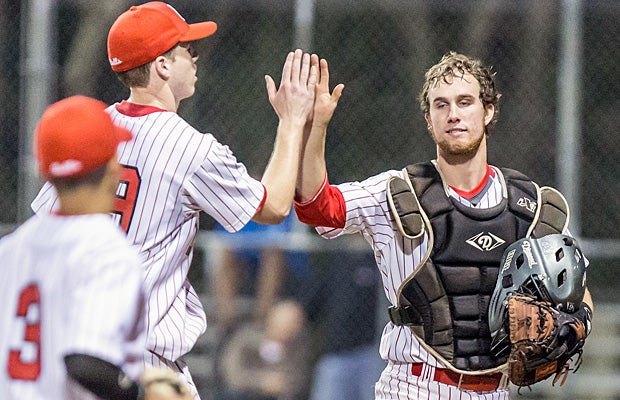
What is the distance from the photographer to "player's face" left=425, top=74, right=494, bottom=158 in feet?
13.8

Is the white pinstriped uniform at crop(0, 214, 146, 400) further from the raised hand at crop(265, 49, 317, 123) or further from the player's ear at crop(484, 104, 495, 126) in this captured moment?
the player's ear at crop(484, 104, 495, 126)

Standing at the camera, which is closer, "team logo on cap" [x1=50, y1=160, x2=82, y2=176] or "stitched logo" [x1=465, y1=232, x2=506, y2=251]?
"team logo on cap" [x1=50, y1=160, x2=82, y2=176]

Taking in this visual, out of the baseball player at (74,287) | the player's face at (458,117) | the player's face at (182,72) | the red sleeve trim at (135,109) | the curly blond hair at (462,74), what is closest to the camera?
the baseball player at (74,287)

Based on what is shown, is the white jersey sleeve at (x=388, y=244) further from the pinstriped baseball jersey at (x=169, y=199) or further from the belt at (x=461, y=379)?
the pinstriped baseball jersey at (x=169, y=199)

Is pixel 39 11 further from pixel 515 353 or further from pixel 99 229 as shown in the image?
pixel 99 229

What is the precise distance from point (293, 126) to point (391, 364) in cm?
103

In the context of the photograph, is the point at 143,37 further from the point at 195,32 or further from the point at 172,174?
the point at 172,174

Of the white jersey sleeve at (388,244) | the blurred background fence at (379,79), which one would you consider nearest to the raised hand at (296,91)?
the white jersey sleeve at (388,244)

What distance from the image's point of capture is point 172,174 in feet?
11.8

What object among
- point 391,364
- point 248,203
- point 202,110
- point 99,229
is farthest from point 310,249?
point 99,229

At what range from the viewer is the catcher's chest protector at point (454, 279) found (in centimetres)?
409

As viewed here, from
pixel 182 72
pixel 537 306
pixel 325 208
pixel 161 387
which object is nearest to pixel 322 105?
pixel 325 208

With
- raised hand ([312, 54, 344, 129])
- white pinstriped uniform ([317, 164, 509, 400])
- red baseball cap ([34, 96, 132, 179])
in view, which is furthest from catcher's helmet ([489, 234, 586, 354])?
red baseball cap ([34, 96, 132, 179])

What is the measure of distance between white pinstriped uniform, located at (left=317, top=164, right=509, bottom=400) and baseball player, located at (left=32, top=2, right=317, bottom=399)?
1.51 feet
